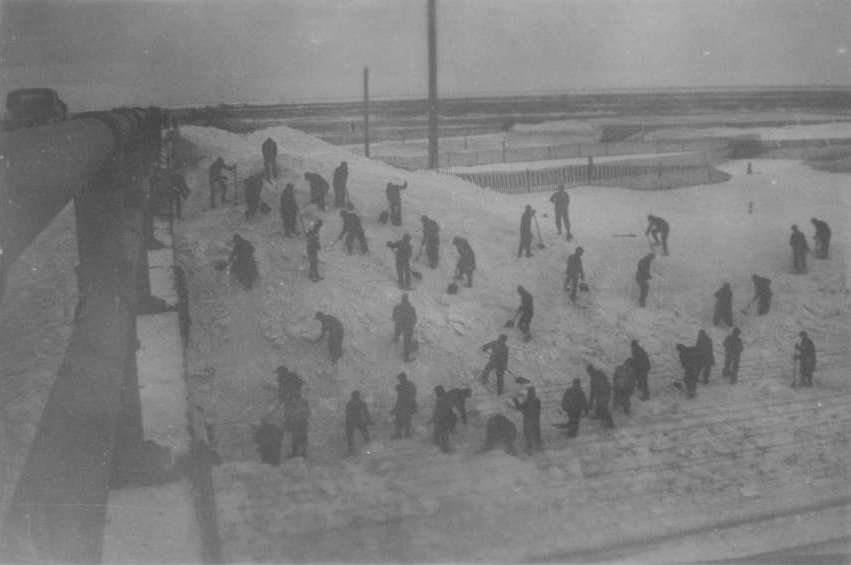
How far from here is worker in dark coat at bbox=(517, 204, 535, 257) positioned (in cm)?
Result: 1732

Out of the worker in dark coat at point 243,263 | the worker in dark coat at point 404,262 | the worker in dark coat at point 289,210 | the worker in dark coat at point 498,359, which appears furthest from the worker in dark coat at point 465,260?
the worker in dark coat at point 243,263

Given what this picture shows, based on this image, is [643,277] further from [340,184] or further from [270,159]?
[270,159]

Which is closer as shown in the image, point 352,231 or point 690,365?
point 690,365

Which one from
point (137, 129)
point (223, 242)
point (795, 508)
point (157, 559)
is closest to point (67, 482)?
point (157, 559)

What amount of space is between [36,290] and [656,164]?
919 inches

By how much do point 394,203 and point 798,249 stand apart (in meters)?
9.25

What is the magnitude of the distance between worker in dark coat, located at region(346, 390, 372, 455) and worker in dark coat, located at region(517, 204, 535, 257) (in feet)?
23.4

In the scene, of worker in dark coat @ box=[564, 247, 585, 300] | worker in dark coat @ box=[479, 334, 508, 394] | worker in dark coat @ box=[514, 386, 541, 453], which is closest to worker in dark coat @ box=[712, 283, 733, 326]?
worker in dark coat @ box=[564, 247, 585, 300]

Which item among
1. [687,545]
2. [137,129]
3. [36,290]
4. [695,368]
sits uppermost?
[137,129]

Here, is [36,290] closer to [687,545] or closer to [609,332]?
[609,332]

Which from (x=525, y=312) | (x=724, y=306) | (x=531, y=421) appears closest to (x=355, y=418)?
(x=531, y=421)

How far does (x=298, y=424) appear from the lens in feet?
36.2

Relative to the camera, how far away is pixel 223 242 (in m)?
17.0

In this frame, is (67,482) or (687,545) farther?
(687,545)
